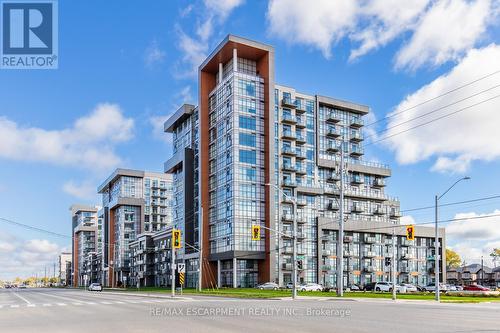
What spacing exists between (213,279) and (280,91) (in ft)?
124

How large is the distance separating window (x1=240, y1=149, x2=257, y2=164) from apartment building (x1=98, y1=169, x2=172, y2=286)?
73176 millimetres

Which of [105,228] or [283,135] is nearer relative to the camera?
[283,135]

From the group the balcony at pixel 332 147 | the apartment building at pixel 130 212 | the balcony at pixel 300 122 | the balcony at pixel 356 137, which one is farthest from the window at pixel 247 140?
the apartment building at pixel 130 212

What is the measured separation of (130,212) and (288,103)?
7368 cm

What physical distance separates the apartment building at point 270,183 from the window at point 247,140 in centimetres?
17

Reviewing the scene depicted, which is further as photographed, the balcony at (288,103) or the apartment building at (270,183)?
the balcony at (288,103)

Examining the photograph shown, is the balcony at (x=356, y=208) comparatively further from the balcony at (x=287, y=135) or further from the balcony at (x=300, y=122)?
the balcony at (x=287, y=135)

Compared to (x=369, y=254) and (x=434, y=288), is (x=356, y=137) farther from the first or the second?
(x=434, y=288)

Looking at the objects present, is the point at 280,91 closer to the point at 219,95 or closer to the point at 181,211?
the point at 219,95

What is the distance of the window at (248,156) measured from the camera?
90812 mm

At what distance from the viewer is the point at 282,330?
55.1 ft

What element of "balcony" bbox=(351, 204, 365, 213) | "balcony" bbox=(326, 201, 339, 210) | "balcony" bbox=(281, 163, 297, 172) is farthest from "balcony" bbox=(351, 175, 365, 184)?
"balcony" bbox=(281, 163, 297, 172)

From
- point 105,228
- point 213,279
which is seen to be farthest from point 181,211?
point 105,228

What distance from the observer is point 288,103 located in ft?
335
